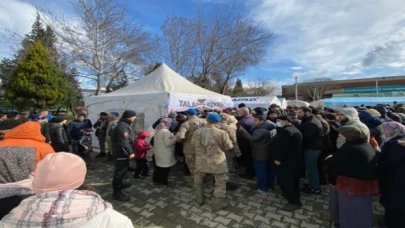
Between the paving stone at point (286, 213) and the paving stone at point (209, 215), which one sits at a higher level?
the paving stone at point (209, 215)

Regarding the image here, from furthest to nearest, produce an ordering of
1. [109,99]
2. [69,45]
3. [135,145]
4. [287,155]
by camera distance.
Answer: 1. [69,45]
2. [109,99]
3. [135,145]
4. [287,155]

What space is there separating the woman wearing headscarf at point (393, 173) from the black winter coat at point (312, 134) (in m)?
1.17

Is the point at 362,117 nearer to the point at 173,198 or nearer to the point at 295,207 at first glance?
the point at 295,207

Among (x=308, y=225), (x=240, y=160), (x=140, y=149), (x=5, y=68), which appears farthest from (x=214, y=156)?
(x=5, y=68)

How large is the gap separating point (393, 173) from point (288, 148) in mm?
1435

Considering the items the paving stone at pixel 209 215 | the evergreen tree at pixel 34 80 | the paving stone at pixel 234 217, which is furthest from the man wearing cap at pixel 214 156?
the evergreen tree at pixel 34 80

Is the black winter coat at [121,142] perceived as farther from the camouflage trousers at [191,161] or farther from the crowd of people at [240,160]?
A: the camouflage trousers at [191,161]

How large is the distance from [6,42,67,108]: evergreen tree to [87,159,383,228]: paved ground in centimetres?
1745

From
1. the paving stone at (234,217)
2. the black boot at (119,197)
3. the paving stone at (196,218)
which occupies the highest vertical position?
the black boot at (119,197)

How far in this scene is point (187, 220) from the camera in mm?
3674

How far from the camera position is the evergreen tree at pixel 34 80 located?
58.4 ft

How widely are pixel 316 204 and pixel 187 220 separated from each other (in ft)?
8.04

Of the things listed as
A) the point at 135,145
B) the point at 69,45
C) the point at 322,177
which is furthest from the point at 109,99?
the point at 69,45

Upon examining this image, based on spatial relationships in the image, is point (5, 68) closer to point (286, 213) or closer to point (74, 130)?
point (74, 130)
